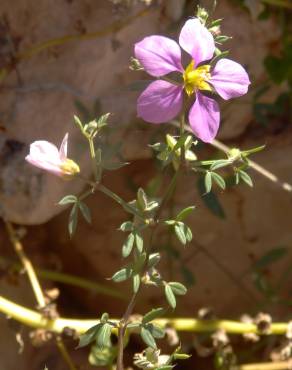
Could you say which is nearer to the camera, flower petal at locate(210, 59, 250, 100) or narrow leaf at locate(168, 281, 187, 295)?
flower petal at locate(210, 59, 250, 100)

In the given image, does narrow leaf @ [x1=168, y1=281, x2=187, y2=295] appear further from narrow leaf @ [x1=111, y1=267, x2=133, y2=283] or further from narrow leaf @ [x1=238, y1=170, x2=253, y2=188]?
narrow leaf @ [x1=238, y1=170, x2=253, y2=188]

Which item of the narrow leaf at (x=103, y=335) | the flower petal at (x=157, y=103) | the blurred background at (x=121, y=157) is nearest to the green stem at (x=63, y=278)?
the blurred background at (x=121, y=157)

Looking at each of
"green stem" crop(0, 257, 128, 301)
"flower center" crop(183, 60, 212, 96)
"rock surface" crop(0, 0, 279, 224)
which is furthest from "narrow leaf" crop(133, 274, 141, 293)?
"green stem" crop(0, 257, 128, 301)

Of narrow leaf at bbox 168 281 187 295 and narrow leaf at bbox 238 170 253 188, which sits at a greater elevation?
narrow leaf at bbox 238 170 253 188

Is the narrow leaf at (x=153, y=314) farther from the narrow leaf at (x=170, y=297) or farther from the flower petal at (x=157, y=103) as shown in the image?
the flower petal at (x=157, y=103)

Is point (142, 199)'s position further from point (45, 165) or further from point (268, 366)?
point (268, 366)

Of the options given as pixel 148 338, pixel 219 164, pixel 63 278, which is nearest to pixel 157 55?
pixel 219 164
